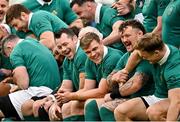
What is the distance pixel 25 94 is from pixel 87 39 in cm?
123

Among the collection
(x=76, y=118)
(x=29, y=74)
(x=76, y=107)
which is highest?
(x=29, y=74)

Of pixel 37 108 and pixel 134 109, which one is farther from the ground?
pixel 134 109

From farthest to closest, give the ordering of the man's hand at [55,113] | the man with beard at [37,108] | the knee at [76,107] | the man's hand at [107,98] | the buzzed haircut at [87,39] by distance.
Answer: the man with beard at [37,108] → the man's hand at [55,113] → the knee at [76,107] → the buzzed haircut at [87,39] → the man's hand at [107,98]

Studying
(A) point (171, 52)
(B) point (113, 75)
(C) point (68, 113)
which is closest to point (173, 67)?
(A) point (171, 52)

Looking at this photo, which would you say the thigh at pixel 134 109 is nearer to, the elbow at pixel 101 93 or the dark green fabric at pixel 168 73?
the dark green fabric at pixel 168 73

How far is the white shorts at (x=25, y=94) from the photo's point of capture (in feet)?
24.1

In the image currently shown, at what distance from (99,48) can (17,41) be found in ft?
4.65

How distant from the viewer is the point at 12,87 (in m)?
7.74

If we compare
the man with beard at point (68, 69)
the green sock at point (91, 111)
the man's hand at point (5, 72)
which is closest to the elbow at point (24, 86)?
the man with beard at point (68, 69)

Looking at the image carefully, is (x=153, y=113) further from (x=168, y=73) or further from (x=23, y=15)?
(x=23, y=15)

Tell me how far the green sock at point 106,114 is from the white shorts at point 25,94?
119cm

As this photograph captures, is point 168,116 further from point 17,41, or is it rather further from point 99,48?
point 17,41

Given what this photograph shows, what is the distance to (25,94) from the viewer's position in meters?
7.34

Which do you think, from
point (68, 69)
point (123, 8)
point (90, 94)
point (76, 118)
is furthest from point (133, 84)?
A: point (123, 8)
